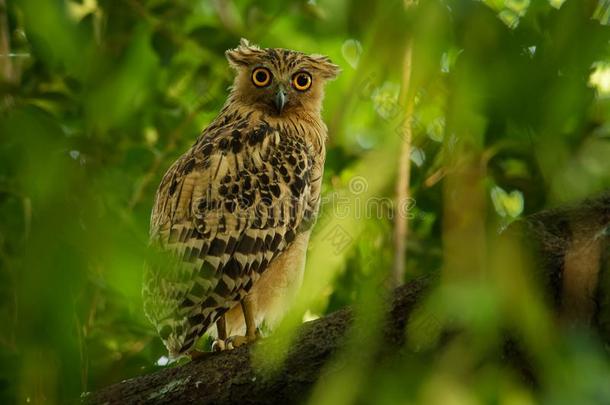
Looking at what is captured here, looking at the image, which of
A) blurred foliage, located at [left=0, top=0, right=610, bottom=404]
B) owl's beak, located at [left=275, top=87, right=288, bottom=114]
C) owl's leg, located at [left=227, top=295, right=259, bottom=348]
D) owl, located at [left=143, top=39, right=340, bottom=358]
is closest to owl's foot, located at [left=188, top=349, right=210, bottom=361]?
owl, located at [left=143, top=39, right=340, bottom=358]

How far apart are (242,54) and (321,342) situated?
177cm

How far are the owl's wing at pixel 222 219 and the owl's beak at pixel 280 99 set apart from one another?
116 millimetres

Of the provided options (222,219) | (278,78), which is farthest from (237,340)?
(278,78)

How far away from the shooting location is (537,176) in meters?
3.23

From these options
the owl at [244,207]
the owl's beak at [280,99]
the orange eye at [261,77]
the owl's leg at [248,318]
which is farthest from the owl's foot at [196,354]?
the orange eye at [261,77]

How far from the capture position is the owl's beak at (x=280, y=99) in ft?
12.0

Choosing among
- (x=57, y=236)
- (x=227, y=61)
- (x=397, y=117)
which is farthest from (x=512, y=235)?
(x=227, y=61)

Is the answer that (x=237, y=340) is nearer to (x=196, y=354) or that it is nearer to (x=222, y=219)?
(x=196, y=354)

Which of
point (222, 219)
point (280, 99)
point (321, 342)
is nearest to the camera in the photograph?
point (321, 342)

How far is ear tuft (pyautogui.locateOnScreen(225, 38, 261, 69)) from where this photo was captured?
12.1 feet

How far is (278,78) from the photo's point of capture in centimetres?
375

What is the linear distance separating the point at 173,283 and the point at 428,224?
3.52 feet

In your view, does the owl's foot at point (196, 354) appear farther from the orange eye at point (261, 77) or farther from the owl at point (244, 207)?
the orange eye at point (261, 77)

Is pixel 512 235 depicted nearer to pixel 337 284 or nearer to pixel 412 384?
pixel 412 384
